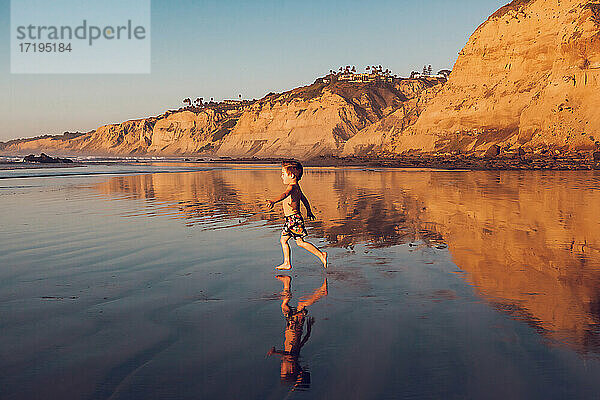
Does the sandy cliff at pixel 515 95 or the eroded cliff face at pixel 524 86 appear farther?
the sandy cliff at pixel 515 95

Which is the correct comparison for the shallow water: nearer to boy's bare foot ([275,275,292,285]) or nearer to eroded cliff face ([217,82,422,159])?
boy's bare foot ([275,275,292,285])

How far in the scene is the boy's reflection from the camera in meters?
3.47

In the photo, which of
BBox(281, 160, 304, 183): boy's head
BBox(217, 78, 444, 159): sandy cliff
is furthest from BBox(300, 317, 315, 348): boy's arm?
BBox(217, 78, 444, 159): sandy cliff

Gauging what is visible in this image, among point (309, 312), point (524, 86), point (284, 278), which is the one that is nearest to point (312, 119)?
point (524, 86)

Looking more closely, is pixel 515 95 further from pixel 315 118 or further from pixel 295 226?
pixel 315 118

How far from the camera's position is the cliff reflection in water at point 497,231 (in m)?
5.23

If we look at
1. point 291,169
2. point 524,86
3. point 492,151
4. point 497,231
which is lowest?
point 497,231

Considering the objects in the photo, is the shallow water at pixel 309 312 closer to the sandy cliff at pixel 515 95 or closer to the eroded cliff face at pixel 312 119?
the sandy cliff at pixel 515 95

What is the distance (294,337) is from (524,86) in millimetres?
68580

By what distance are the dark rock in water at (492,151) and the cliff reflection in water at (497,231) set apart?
40.9 metres

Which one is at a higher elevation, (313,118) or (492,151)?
(313,118)

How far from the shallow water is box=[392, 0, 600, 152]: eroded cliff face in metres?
50.0

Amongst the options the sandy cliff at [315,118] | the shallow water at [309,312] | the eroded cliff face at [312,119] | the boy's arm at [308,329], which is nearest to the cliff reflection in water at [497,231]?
the shallow water at [309,312]

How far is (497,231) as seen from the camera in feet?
33.4
